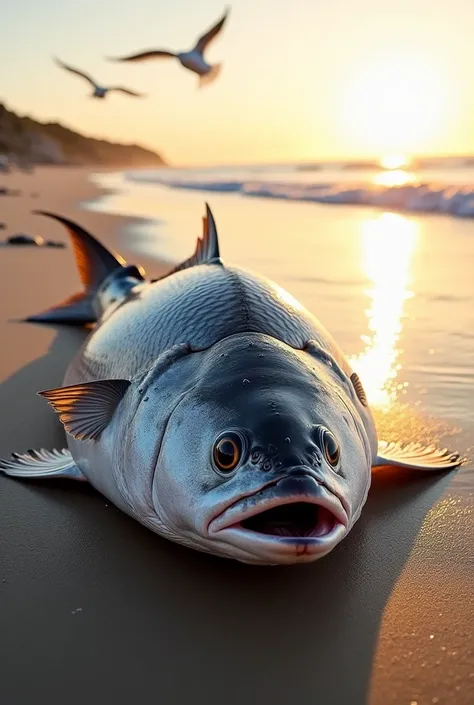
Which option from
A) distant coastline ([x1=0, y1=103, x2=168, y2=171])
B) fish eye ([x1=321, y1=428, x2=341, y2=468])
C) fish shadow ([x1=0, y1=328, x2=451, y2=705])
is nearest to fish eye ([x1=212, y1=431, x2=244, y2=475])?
fish eye ([x1=321, y1=428, x2=341, y2=468])

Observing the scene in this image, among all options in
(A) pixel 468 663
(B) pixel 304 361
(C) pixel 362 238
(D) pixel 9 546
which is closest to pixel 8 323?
(D) pixel 9 546

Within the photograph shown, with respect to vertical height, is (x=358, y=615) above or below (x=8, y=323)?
above

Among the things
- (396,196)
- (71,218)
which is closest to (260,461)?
(71,218)

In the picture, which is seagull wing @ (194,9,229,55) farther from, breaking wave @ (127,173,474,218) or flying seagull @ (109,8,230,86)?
breaking wave @ (127,173,474,218)

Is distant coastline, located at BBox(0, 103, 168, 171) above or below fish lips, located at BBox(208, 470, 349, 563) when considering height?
below

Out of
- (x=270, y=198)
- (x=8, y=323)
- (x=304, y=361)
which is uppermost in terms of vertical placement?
(x=304, y=361)

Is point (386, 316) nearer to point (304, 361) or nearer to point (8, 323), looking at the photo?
point (8, 323)

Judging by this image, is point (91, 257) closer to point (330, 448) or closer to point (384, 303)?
point (384, 303)
